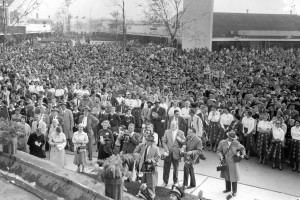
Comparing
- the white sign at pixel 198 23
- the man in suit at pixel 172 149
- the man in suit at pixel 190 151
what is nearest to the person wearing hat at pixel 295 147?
the man in suit at pixel 190 151

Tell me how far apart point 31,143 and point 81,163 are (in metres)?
1.53

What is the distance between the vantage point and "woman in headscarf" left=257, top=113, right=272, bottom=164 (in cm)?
1109

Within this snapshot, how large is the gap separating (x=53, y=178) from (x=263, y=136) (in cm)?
616

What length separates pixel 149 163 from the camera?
8.47 meters

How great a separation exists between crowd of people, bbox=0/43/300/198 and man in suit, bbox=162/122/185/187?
0.02 m

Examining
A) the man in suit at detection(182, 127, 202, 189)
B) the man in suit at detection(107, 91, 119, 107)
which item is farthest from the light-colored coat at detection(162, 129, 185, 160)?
the man in suit at detection(107, 91, 119, 107)

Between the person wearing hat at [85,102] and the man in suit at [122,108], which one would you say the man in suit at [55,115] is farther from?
the man in suit at [122,108]

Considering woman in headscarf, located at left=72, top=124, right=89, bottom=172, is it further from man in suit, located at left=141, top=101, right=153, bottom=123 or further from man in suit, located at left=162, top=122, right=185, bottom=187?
man in suit, located at left=141, top=101, right=153, bottom=123

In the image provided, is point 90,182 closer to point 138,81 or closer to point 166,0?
point 138,81

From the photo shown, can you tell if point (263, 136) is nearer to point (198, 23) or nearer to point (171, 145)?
point (171, 145)

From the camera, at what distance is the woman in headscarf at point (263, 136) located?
1109cm

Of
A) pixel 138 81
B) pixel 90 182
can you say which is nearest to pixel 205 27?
pixel 138 81

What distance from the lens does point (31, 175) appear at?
800 centimetres

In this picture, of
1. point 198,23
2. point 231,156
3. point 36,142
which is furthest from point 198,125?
point 198,23
